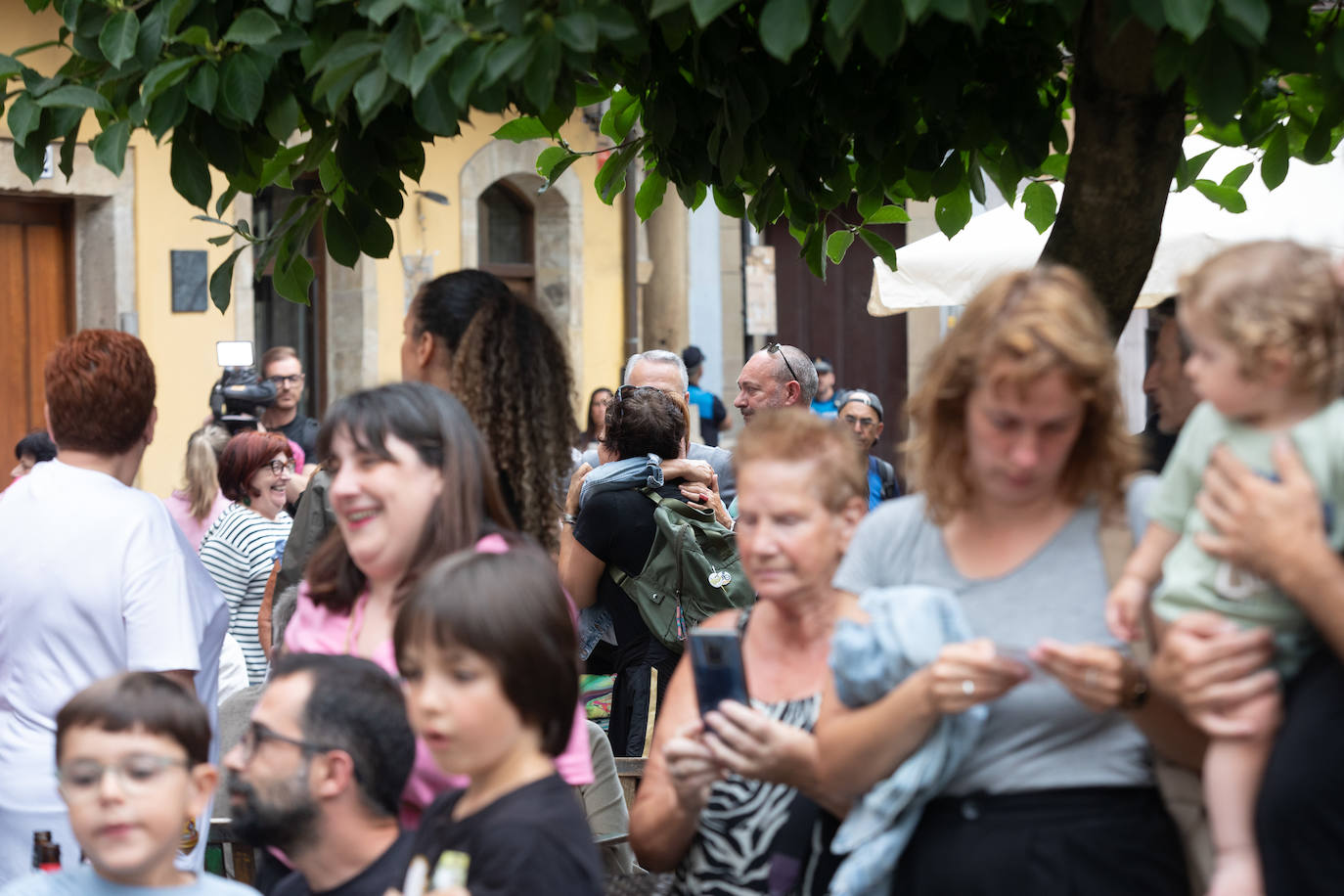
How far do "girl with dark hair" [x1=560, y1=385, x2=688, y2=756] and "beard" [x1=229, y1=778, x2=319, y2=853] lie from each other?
2704 millimetres

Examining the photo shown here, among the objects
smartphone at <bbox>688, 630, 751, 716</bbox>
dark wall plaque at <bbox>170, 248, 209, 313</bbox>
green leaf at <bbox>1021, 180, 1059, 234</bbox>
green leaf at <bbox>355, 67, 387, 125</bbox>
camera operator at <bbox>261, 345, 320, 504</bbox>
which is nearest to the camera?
smartphone at <bbox>688, 630, 751, 716</bbox>

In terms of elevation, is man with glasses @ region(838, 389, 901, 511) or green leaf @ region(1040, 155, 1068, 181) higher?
green leaf @ region(1040, 155, 1068, 181)

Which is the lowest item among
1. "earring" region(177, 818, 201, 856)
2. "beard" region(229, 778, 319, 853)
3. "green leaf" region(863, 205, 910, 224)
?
"earring" region(177, 818, 201, 856)

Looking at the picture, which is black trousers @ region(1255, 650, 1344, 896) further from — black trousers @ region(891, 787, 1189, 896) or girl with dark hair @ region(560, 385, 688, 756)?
girl with dark hair @ region(560, 385, 688, 756)

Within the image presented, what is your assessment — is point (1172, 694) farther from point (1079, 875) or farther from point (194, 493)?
point (194, 493)

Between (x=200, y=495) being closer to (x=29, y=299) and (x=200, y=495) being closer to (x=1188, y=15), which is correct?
(x=1188, y=15)

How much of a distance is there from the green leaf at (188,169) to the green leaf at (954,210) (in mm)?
1967

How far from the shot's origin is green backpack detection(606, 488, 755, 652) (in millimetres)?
5008

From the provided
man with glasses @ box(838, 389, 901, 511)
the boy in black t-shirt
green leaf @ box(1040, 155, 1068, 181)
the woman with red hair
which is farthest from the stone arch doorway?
the boy in black t-shirt

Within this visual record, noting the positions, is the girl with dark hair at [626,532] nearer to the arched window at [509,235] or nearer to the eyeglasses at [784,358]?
the eyeglasses at [784,358]

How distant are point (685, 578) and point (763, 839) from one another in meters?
2.50

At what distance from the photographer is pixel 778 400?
19.2 feet

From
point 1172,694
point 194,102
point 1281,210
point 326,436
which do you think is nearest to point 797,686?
point 1172,694

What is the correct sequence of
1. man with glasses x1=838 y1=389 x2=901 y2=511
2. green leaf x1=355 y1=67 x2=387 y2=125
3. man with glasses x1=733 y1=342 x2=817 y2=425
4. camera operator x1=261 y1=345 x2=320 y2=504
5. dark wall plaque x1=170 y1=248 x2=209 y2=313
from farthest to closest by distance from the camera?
dark wall plaque x1=170 y1=248 x2=209 y2=313, camera operator x1=261 y1=345 x2=320 y2=504, man with glasses x1=838 y1=389 x2=901 y2=511, man with glasses x1=733 y1=342 x2=817 y2=425, green leaf x1=355 y1=67 x2=387 y2=125
